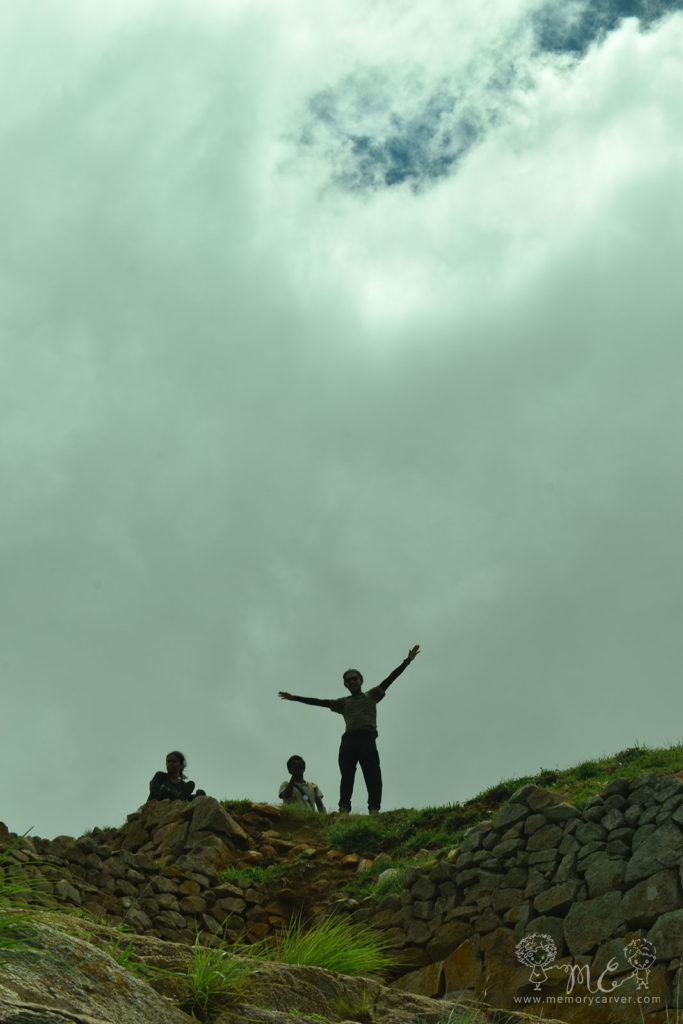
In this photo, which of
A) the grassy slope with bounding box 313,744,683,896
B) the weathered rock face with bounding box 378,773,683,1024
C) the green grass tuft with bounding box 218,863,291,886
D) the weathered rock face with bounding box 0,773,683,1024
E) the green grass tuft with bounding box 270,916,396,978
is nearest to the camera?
the green grass tuft with bounding box 270,916,396,978

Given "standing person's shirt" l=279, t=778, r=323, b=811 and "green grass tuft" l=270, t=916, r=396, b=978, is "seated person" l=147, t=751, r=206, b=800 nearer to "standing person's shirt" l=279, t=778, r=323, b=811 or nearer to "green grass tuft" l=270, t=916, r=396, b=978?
"standing person's shirt" l=279, t=778, r=323, b=811

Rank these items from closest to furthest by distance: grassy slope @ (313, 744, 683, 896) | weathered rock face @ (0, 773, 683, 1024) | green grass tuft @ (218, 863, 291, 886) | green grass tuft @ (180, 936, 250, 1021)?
green grass tuft @ (180, 936, 250, 1021) < weathered rock face @ (0, 773, 683, 1024) < grassy slope @ (313, 744, 683, 896) < green grass tuft @ (218, 863, 291, 886)

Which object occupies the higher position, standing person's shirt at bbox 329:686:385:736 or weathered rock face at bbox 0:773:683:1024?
standing person's shirt at bbox 329:686:385:736

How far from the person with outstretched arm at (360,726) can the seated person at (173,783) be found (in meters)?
1.71

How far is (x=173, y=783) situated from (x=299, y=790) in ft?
6.62

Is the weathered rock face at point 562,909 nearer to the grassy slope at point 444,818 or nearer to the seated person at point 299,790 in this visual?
the grassy slope at point 444,818

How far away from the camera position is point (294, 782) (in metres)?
15.5

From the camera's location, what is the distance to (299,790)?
606 inches

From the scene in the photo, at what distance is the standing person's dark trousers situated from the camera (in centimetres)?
1421

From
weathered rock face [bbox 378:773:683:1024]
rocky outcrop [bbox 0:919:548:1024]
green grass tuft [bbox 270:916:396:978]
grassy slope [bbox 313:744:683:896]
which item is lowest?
rocky outcrop [bbox 0:919:548:1024]

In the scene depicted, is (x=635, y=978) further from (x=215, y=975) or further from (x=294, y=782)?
(x=294, y=782)

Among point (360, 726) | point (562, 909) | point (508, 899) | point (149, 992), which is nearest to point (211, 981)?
point (149, 992)

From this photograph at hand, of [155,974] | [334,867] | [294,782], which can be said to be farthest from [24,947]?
[294,782]

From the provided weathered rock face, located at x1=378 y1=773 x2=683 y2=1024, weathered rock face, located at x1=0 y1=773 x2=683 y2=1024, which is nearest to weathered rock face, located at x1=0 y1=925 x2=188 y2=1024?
weathered rock face, located at x1=0 y1=773 x2=683 y2=1024
